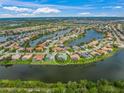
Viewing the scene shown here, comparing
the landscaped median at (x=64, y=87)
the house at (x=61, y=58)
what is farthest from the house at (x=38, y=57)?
the landscaped median at (x=64, y=87)

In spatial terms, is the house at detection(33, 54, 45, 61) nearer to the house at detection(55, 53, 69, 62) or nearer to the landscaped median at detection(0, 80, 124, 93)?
the house at detection(55, 53, 69, 62)

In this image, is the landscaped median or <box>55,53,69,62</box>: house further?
<box>55,53,69,62</box>: house

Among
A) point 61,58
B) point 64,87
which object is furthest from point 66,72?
point 64,87

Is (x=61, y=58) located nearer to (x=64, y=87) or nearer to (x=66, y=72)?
(x=66, y=72)

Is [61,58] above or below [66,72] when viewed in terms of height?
above

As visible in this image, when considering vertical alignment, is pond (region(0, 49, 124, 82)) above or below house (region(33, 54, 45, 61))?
below

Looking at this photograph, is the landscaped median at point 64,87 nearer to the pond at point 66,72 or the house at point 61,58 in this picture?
the pond at point 66,72

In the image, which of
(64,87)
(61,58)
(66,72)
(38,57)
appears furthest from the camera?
(38,57)

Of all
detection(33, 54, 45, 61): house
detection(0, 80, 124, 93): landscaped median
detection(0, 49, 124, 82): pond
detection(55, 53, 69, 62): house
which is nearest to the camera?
detection(0, 80, 124, 93): landscaped median

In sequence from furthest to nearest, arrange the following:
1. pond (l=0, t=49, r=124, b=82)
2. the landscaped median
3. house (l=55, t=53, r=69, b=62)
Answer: house (l=55, t=53, r=69, b=62), pond (l=0, t=49, r=124, b=82), the landscaped median

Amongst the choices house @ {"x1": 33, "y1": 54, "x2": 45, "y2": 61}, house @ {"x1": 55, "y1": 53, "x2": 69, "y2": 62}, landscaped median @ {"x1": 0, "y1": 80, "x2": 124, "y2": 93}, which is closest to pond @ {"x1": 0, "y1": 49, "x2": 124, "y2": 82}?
house @ {"x1": 55, "y1": 53, "x2": 69, "y2": 62}
